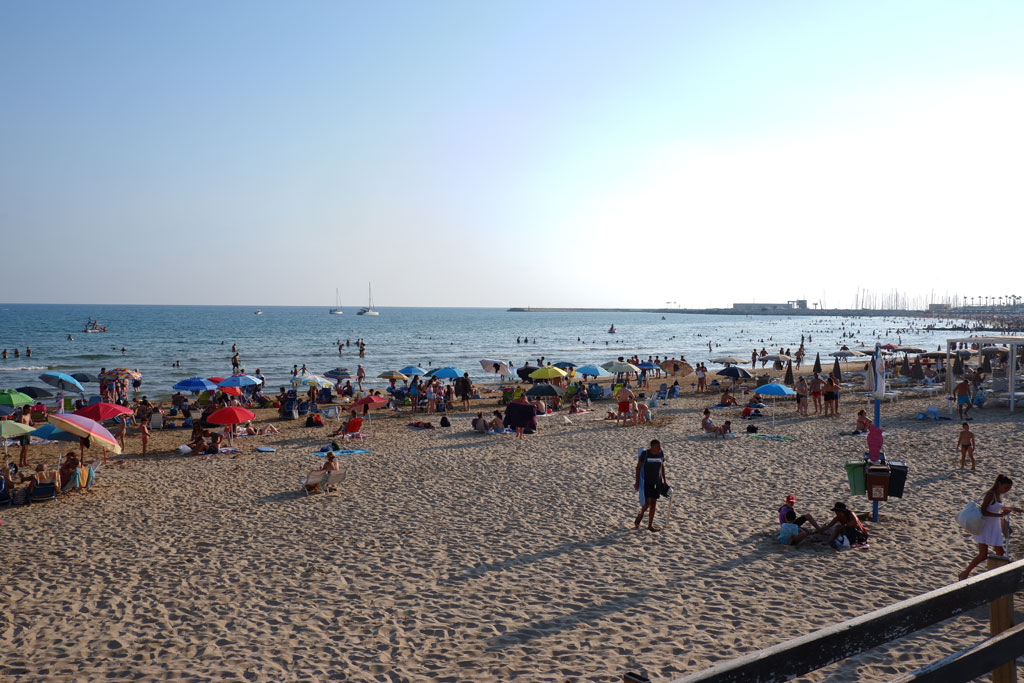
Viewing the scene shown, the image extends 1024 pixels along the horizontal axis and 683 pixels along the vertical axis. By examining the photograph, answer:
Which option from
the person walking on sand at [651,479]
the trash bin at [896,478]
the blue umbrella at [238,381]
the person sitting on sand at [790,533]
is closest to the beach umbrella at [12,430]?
the blue umbrella at [238,381]

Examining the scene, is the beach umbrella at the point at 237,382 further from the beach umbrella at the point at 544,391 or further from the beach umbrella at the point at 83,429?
the beach umbrella at the point at 544,391

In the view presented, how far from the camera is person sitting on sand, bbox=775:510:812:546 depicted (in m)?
8.52

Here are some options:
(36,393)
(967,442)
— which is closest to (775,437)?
(967,442)

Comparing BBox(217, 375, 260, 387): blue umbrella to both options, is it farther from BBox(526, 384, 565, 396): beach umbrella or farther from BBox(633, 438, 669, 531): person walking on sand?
BBox(633, 438, 669, 531): person walking on sand

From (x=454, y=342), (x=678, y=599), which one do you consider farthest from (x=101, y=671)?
(x=454, y=342)

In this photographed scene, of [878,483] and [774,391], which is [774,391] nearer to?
[774,391]

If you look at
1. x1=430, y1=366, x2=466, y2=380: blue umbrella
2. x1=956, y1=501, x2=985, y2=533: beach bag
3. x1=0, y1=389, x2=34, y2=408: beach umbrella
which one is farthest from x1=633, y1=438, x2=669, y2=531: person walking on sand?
x1=0, y1=389, x2=34, y2=408: beach umbrella

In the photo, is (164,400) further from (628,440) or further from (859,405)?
(859,405)

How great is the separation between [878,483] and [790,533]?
148 centimetres

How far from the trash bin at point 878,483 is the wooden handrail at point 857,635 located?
7.82m

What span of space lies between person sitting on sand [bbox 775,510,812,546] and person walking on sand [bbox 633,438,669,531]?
1.54m

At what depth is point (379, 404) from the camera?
1908 cm

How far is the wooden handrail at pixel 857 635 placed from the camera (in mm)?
1460

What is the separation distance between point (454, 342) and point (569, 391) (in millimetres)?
58355
